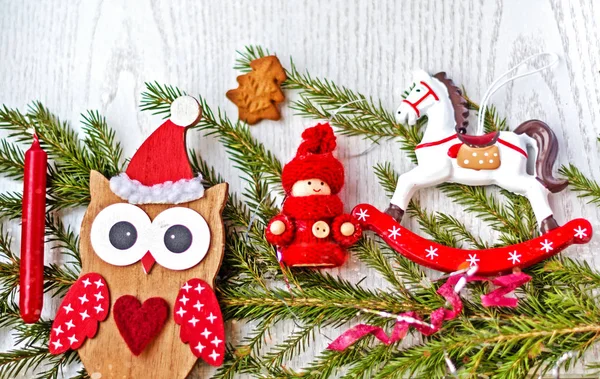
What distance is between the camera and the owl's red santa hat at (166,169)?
1050mm

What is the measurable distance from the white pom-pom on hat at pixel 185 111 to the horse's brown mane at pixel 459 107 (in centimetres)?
42

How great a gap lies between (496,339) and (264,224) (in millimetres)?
416

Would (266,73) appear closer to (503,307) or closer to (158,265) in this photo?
(158,265)

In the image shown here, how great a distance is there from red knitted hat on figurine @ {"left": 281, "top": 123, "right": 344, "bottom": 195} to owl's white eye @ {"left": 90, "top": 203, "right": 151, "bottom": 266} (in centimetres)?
24

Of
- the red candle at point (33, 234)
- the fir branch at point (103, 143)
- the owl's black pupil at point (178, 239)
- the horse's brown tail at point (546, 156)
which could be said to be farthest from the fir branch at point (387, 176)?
the red candle at point (33, 234)

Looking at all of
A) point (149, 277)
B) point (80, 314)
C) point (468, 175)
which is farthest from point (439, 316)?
point (80, 314)

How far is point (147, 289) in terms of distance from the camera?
1.04 metres

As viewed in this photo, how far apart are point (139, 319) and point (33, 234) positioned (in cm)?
23

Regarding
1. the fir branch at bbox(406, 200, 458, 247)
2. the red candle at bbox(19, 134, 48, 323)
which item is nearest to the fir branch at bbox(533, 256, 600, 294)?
the fir branch at bbox(406, 200, 458, 247)

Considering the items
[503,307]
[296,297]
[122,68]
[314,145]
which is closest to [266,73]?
[314,145]

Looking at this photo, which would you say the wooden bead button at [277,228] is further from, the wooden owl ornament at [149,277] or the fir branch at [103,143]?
the fir branch at [103,143]

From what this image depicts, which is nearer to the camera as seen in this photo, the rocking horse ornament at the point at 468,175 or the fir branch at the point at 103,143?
the rocking horse ornament at the point at 468,175

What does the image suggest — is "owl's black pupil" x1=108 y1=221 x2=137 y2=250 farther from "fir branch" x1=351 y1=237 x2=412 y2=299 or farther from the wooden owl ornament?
"fir branch" x1=351 y1=237 x2=412 y2=299

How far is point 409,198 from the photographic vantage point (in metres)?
1.06
